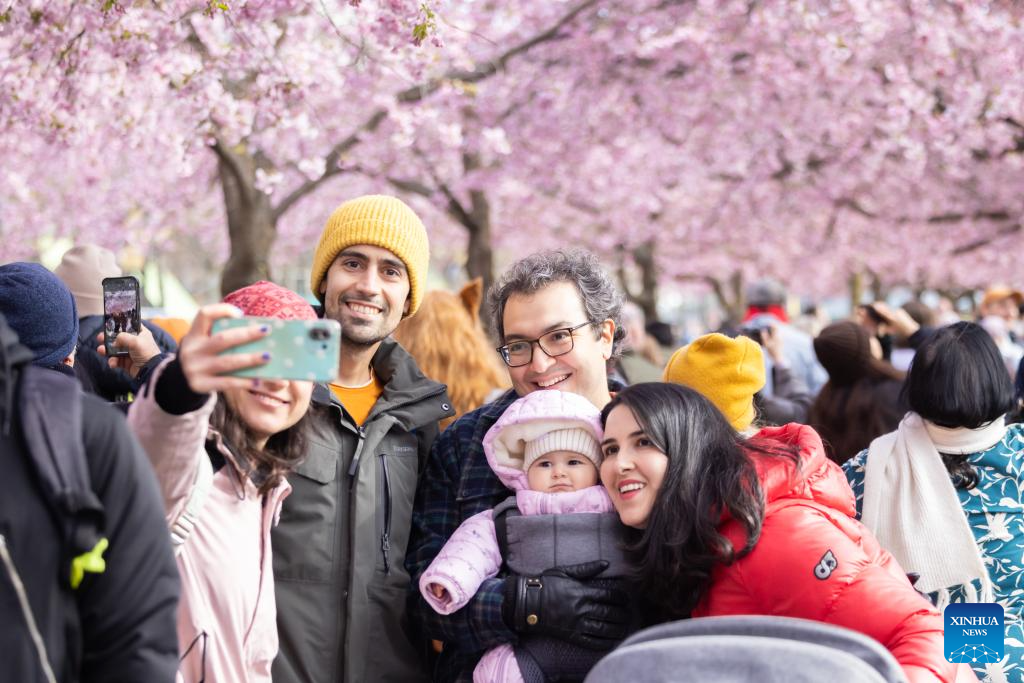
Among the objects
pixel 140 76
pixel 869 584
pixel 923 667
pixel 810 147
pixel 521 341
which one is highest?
pixel 810 147

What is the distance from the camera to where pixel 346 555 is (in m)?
2.84

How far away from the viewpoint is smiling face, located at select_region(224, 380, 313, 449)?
94.5 inches

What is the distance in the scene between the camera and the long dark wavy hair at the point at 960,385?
329cm

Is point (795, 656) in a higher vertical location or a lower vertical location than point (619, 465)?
lower

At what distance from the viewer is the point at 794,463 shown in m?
2.46

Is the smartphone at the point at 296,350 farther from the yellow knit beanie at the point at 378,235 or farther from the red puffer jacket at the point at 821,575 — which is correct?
the yellow knit beanie at the point at 378,235

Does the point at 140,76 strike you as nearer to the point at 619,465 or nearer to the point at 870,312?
the point at 619,465

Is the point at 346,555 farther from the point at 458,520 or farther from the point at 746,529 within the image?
the point at 746,529

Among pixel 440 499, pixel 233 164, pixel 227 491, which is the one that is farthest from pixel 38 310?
pixel 233 164

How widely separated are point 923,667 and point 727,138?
12.7 meters

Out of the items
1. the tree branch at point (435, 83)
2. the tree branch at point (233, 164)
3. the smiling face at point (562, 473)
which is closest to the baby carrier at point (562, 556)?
the smiling face at point (562, 473)

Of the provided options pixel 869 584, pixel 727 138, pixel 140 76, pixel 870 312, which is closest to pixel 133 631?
pixel 869 584

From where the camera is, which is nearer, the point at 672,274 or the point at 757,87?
the point at 757,87

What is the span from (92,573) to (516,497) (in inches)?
52.6
